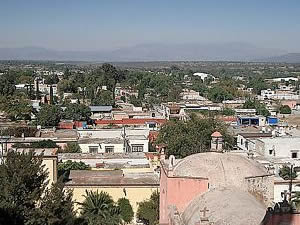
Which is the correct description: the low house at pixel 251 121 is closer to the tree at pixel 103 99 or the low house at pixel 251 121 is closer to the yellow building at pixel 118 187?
the tree at pixel 103 99

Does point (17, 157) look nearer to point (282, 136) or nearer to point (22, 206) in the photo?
point (22, 206)

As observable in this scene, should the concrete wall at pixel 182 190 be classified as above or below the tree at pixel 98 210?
above

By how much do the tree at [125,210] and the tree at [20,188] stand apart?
17.6 feet

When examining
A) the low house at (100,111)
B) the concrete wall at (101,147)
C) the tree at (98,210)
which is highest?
the tree at (98,210)

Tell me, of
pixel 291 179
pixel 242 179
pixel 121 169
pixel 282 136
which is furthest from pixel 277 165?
pixel 242 179

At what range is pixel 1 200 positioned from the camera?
1584 cm

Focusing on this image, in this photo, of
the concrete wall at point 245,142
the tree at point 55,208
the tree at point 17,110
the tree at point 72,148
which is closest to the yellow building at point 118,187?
the tree at point 55,208

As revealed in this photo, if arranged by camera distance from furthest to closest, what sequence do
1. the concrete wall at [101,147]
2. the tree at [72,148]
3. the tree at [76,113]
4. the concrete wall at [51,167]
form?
the tree at [76,113], the concrete wall at [101,147], the tree at [72,148], the concrete wall at [51,167]

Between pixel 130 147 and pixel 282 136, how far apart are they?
32.7 feet

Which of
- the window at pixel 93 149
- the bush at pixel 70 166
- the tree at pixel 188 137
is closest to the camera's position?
the bush at pixel 70 166

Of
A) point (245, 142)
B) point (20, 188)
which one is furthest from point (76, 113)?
point (20, 188)

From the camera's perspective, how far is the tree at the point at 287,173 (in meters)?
26.3

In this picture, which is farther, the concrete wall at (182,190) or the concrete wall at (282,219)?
the concrete wall at (182,190)

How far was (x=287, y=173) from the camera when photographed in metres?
27.0
